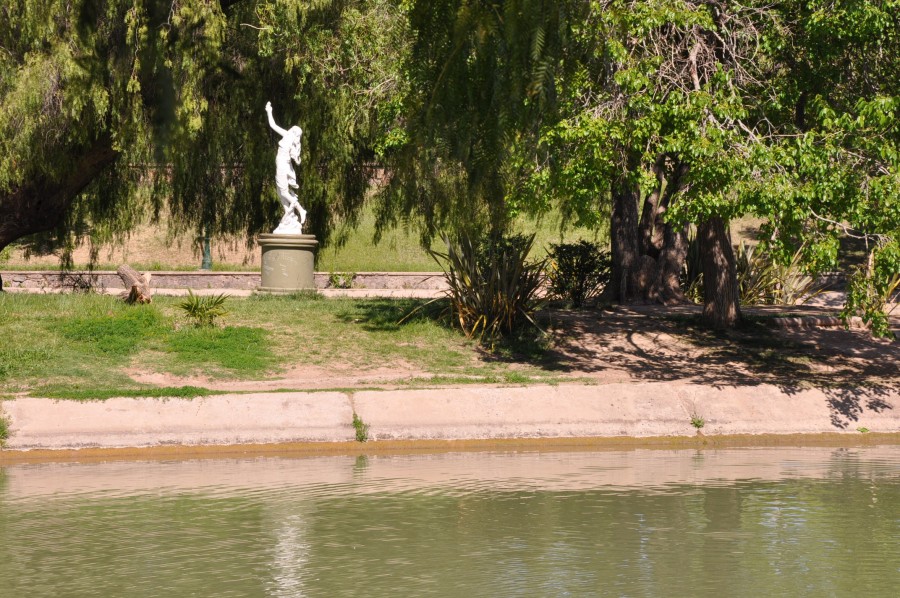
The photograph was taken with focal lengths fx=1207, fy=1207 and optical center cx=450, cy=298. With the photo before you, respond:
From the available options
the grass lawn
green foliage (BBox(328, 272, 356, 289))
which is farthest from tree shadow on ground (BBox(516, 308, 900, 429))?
green foliage (BBox(328, 272, 356, 289))

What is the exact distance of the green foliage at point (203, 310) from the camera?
15875 mm

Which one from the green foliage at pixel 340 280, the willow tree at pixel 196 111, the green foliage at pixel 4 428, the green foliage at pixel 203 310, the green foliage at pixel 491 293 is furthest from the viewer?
the green foliage at pixel 340 280

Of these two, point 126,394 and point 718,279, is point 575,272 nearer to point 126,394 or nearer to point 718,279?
point 718,279

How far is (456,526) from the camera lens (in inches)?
301

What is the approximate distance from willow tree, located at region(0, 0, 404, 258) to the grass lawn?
251 cm

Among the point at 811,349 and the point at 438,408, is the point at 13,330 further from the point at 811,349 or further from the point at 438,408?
the point at 811,349

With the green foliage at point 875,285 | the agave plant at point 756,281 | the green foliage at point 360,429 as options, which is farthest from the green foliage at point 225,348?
the agave plant at point 756,281

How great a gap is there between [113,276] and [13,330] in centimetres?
2229

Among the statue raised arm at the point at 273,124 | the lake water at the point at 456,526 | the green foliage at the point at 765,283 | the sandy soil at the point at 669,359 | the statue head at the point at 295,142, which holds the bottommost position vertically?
the lake water at the point at 456,526

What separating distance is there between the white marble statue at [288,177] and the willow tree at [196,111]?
4.04 ft

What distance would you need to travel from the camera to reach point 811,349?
16.1 meters

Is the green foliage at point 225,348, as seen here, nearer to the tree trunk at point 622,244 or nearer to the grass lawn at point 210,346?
the grass lawn at point 210,346

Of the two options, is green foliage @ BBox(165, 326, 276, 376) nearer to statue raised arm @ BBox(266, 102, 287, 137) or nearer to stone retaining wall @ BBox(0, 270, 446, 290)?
statue raised arm @ BBox(266, 102, 287, 137)

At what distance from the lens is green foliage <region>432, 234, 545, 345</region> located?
16281 mm
